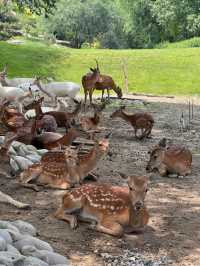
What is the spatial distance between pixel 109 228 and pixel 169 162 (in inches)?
110

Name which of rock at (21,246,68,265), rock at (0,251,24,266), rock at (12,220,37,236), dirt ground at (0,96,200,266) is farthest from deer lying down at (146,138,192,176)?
rock at (0,251,24,266)

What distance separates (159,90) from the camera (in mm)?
22172

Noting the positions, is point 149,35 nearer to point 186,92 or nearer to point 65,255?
point 186,92

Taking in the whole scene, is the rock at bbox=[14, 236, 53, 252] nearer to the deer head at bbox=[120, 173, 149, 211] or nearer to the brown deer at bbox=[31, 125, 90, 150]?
the deer head at bbox=[120, 173, 149, 211]

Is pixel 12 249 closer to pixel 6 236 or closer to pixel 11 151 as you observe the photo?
pixel 6 236

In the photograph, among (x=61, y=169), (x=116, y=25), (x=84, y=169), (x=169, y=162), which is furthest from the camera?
(x=116, y=25)

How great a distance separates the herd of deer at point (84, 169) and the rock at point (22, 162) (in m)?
0.27

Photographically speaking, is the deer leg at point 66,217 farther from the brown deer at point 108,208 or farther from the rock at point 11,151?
the rock at point 11,151

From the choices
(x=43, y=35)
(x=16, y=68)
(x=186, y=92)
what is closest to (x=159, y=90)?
(x=186, y=92)

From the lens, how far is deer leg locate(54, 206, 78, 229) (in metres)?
5.80

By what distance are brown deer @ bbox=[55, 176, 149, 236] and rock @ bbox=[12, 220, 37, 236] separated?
1.39ft

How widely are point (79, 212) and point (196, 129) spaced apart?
723 centimetres

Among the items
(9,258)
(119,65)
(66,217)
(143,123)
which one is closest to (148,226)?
(66,217)

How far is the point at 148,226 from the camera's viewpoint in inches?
239
